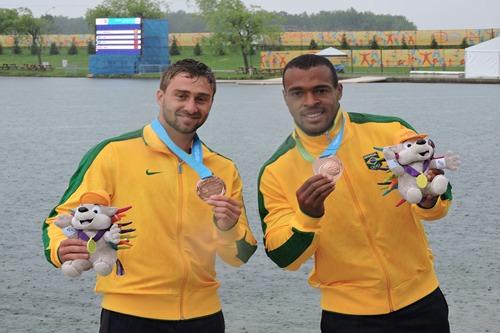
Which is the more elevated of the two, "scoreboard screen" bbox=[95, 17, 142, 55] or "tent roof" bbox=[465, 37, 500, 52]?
"scoreboard screen" bbox=[95, 17, 142, 55]

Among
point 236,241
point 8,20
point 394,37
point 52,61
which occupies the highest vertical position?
point 8,20

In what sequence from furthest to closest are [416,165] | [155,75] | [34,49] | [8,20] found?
[8,20]
[34,49]
[155,75]
[416,165]

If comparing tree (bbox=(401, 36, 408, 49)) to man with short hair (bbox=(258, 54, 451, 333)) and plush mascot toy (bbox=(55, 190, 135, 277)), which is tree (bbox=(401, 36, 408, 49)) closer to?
man with short hair (bbox=(258, 54, 451, 333))

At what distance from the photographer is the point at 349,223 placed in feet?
15.8

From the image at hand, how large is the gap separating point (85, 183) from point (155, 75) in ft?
267

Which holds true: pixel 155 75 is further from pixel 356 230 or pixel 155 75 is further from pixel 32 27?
pixel 356 230

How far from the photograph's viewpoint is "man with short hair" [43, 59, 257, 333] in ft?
15.7

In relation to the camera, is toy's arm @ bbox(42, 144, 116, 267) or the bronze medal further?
toy's arm @ bbox(42, 144, 116, 267)

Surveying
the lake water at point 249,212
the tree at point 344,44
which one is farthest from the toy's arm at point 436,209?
the tree at point 344,44

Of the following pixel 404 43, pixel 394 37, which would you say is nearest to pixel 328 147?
pixel 404 43

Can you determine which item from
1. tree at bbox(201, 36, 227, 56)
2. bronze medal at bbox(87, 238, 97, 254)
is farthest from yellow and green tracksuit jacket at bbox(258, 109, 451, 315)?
tree at bbox(201, 36, 227, 56)

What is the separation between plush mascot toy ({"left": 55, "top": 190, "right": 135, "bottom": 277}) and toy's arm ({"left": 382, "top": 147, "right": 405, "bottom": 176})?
4.13ft

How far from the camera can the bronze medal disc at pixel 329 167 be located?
451 centimetres

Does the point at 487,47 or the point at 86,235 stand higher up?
the point at 487,47
